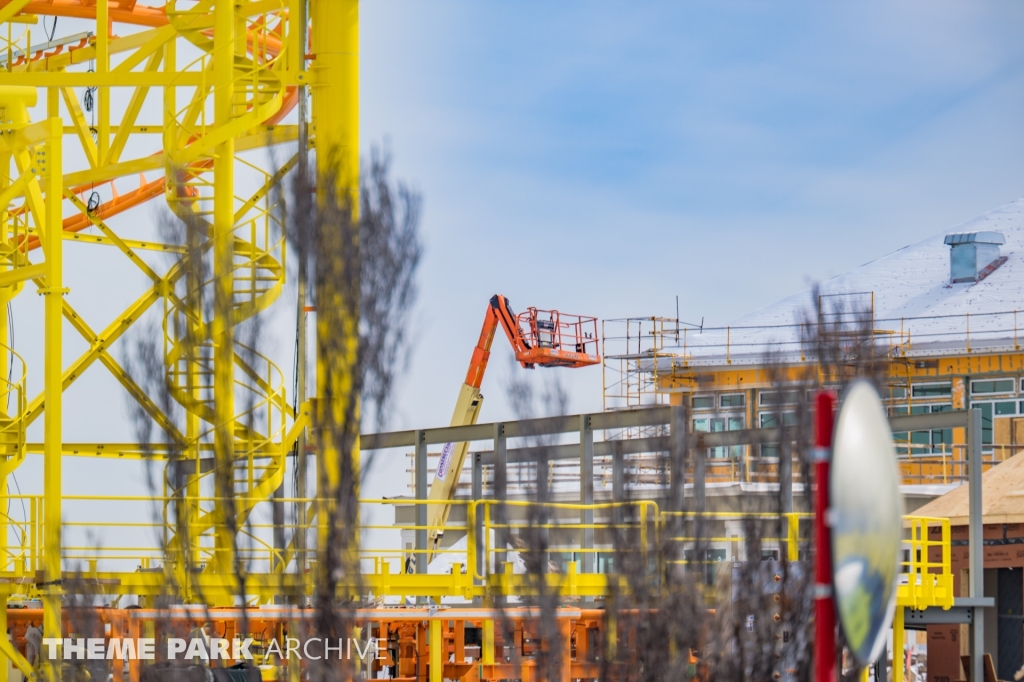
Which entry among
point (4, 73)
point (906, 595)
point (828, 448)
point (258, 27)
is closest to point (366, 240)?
point (258, 27)

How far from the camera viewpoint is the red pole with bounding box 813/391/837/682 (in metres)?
3.55

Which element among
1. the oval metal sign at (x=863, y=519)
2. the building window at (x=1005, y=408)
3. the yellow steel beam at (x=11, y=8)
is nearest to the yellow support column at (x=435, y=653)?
the yellow steel beam at (x=11, y=8)

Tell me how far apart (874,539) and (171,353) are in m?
17.3

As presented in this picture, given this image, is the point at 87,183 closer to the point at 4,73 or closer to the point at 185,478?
the point at 4,73

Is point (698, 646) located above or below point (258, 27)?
below

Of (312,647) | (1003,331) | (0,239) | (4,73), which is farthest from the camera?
(1003,331)

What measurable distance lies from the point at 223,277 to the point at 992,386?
26615 millimetres

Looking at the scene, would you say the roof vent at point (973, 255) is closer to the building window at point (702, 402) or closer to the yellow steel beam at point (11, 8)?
the building window at point (702, 402)

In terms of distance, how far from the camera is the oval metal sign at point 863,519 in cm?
352

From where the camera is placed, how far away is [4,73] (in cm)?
2048

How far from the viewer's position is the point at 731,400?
140 feet

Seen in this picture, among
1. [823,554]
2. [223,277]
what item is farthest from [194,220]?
[823,554]

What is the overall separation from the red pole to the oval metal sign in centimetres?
4

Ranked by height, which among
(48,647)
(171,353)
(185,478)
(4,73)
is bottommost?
(48,647)
